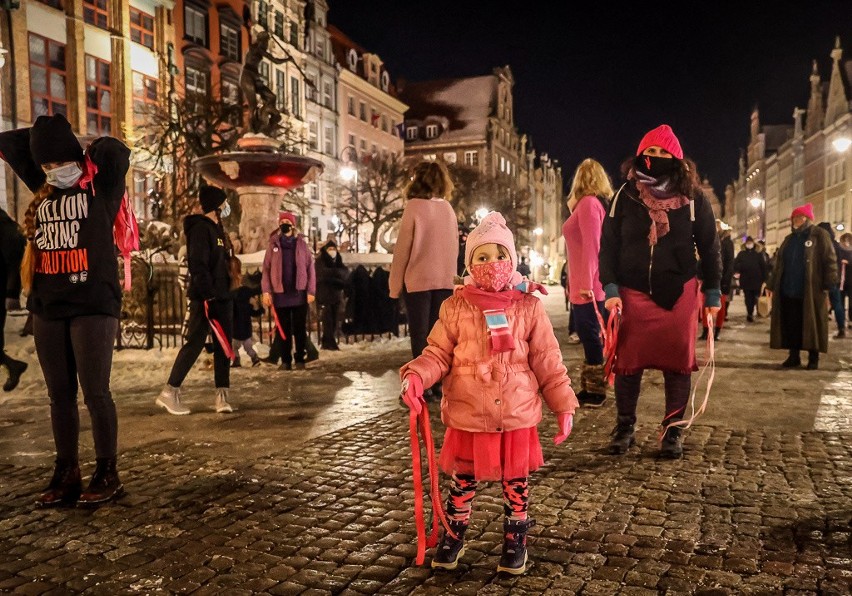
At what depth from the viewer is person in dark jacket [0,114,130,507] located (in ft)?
14.7

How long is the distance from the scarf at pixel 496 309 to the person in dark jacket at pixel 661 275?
207 cm

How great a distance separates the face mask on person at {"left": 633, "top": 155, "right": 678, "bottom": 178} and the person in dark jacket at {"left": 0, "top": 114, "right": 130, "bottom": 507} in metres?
3.19

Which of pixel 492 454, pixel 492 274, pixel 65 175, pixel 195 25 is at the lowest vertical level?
pixel 492 454

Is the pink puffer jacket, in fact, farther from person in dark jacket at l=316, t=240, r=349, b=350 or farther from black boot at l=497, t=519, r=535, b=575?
person in dark jacket at l=316, t=240, r=349, b=350

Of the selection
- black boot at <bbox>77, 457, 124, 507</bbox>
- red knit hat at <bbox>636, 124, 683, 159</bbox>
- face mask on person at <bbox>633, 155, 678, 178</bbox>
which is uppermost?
red knit hat at <bbox>636, 124, 683, 159</bbox>

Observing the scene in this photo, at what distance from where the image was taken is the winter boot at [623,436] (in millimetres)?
5484

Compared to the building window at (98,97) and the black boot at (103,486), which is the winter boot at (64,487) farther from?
the building window at (98,97)

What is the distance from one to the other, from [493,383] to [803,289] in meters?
7.68

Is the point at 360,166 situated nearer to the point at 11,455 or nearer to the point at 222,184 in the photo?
the point at 222,184

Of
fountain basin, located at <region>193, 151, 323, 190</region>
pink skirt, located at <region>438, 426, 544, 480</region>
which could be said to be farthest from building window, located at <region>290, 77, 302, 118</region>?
pink skirt, located at <region>438, 426, 544, 480</region>

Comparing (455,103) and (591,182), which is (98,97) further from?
(455,103)

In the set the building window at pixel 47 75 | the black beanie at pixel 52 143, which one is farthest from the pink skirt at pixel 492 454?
the building window at pixel 47 75

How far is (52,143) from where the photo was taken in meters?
→ 4.46

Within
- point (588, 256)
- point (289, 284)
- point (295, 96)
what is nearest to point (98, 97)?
point (295, 96)
